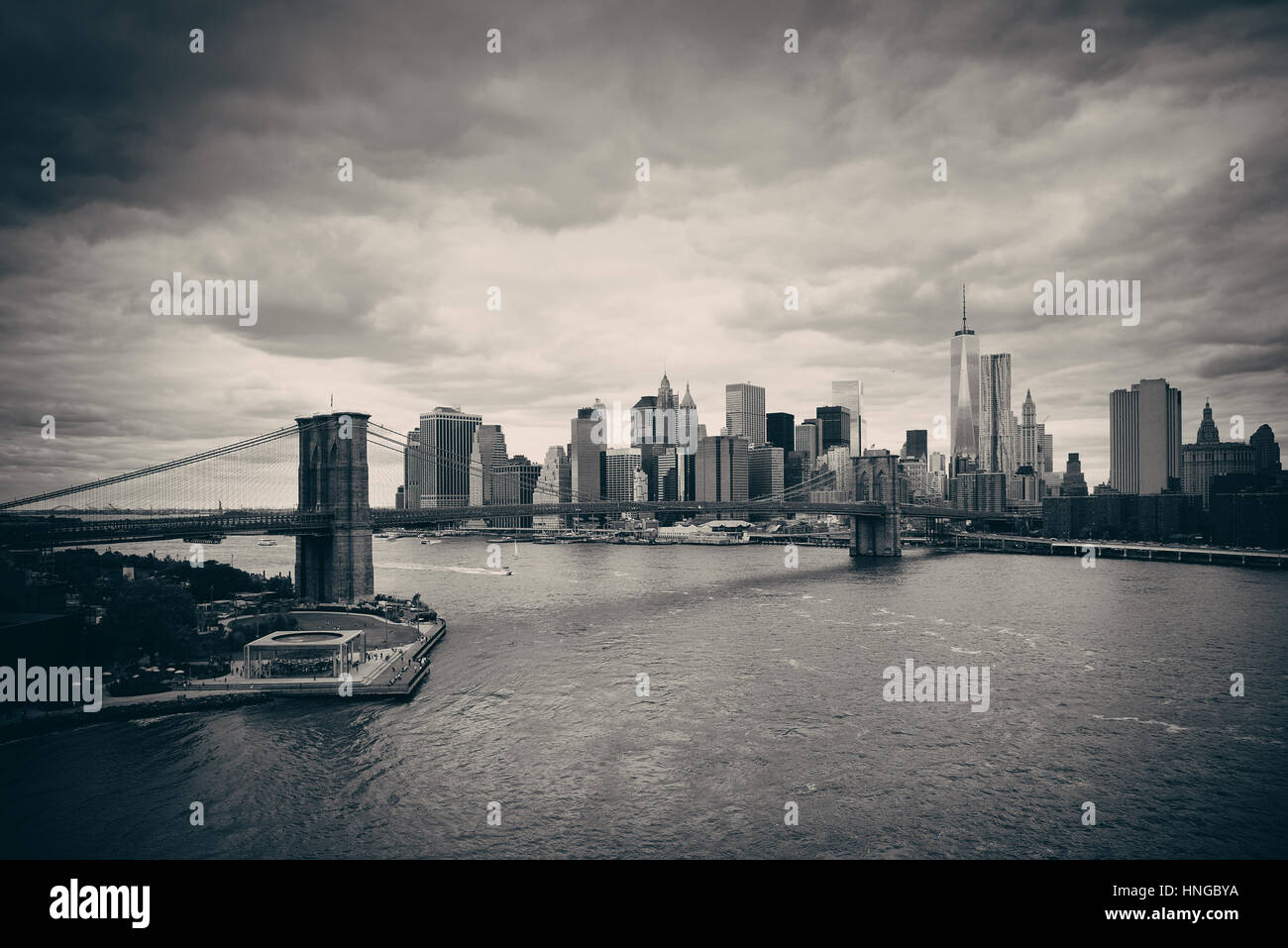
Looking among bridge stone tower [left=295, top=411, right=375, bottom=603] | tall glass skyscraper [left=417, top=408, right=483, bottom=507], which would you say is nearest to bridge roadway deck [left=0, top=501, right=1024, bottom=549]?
bridge stone tower [left=295, top=411, right=375, bottom=603]

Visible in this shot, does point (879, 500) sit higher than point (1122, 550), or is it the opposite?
point (879, 500)

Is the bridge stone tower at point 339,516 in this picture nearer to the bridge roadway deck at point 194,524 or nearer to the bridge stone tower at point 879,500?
the bridge roadway deck at point 194,524

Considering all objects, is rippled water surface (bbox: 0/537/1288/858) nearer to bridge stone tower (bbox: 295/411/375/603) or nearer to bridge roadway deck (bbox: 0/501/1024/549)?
bridge stone tower (bbox: 295/411/375/603)

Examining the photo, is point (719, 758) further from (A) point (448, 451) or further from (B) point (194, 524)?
(A) point (448, 451)

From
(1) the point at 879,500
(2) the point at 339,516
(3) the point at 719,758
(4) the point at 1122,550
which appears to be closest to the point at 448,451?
(1) the point at 879,500

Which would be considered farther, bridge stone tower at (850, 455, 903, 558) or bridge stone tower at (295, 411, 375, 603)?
bridge stone tower at (850, 455, 903, 558)
